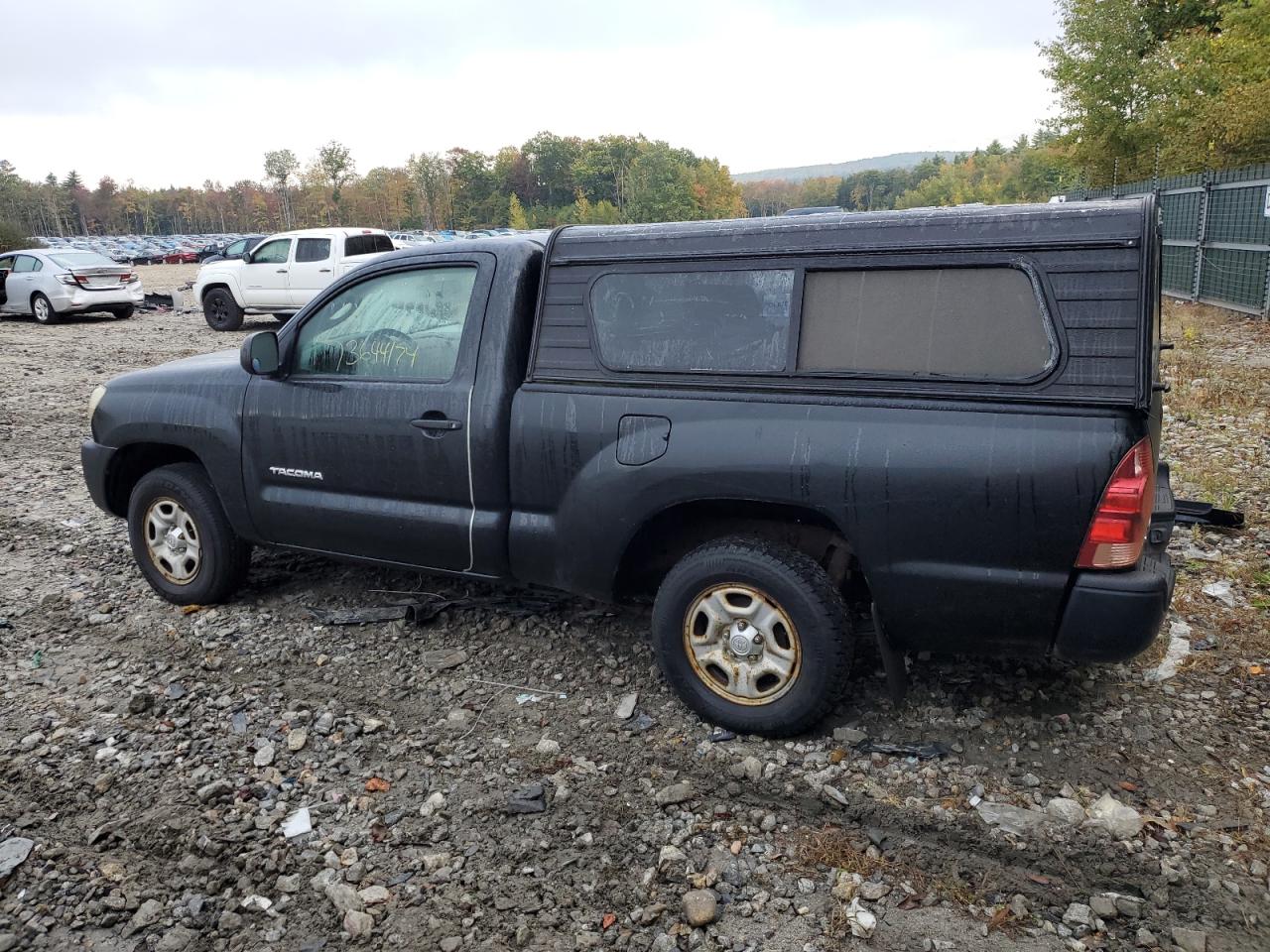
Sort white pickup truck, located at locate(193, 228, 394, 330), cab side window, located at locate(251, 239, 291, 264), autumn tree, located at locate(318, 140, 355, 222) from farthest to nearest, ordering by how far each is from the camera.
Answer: autumn tree, located at locate(318, 140, 355, 222), cab side window, located at locate(251, 239, 291, 264), white pickup truck, located at locate(193, 228, 394, 330)

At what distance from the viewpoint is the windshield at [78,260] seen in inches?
758

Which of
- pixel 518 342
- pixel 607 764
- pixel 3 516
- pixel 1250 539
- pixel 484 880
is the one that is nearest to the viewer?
pixel 484 880

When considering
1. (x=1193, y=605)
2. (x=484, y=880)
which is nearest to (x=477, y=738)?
(x=484, y=880)

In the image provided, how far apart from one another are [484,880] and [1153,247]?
286 cm

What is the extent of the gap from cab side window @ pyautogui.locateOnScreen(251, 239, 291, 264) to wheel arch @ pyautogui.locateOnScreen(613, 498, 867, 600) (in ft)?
49.9

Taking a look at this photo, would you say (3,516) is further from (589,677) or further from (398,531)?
(589,677)

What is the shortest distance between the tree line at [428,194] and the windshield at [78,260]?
7749cm

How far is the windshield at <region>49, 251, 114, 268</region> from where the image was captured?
1927cm

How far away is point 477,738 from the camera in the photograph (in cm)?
379

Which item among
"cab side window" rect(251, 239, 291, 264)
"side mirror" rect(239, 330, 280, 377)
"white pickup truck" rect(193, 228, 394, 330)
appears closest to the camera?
"side mirror" rect(239, 330, 280, 377)

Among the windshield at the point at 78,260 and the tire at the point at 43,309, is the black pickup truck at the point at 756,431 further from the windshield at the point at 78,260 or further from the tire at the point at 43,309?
the windshield at the point at 78,260

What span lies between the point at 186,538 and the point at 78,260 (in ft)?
58.6

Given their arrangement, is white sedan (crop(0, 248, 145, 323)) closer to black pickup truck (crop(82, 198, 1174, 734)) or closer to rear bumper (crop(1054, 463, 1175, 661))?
black pickup truck (crop(82, 198, 1174, 734))

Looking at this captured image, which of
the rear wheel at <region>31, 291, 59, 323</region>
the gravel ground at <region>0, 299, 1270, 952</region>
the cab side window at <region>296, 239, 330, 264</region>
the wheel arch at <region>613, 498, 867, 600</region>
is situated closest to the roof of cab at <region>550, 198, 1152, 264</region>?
the wheel arch at <region>613, 498, 867, 600</region>
